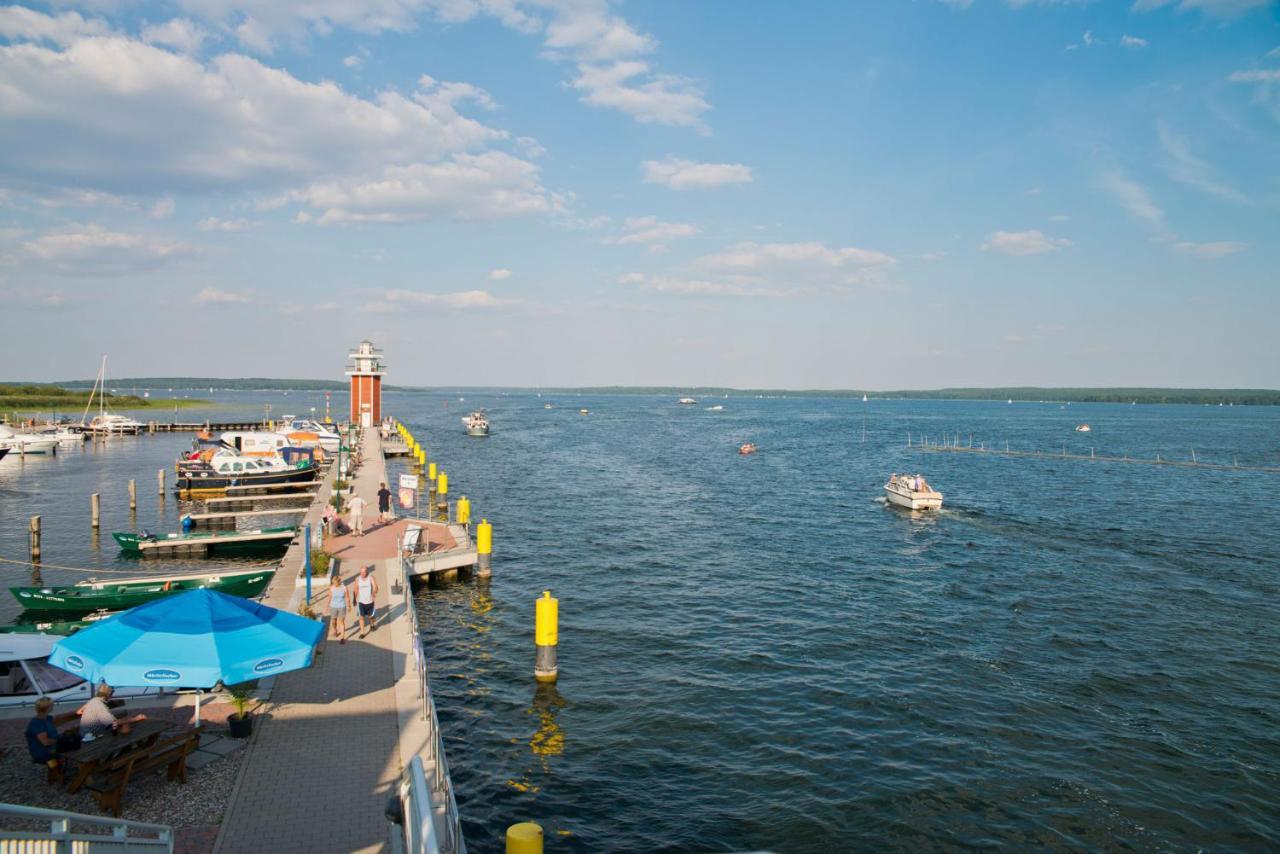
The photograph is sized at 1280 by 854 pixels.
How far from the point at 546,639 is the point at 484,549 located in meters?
9.37

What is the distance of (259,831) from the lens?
1015 centimetres

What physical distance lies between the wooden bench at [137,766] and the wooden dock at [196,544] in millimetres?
23002

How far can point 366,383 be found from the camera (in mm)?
89000

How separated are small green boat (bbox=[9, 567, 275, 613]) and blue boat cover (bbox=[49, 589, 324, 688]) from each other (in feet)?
40.3

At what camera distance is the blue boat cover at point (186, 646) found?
11034mm

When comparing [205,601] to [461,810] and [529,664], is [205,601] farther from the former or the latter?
[529,664]

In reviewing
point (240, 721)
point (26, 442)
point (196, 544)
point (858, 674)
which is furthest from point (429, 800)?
point (26, 442)

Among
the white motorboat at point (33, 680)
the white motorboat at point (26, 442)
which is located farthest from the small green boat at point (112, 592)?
the white motorboat at point (26, 442)

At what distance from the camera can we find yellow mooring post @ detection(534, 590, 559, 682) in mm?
18828

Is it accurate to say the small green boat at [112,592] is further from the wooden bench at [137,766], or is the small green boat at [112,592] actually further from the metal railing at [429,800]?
the metal railing at [429,800]

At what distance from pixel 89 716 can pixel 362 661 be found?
225 inches

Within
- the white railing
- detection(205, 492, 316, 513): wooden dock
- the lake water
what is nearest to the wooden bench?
the white railing

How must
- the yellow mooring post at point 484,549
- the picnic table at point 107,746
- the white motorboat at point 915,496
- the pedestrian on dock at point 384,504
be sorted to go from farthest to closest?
the white motorboat at point 915,496, the pedestrian on dock at point 384,504, the yellow mooring post at point 484,549, the picnic table at point 107,746

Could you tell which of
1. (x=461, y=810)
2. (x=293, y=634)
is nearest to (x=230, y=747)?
(x=293, y=634)
